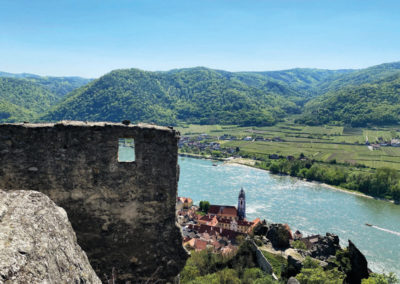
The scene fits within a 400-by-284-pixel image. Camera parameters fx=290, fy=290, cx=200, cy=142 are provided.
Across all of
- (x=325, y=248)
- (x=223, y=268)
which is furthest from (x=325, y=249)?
(x=223, y=268)

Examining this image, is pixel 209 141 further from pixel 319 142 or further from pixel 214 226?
pixel 214 226

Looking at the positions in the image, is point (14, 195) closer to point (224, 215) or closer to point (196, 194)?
point (224, 215)

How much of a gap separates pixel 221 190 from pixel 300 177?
2486 centimetres

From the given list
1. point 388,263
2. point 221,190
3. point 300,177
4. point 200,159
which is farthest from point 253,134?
point 388,263

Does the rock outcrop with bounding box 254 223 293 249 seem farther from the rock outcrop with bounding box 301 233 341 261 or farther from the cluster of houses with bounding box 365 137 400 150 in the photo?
the cluster of houses with bounding box 365 137 400 150

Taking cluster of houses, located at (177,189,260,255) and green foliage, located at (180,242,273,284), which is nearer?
green foliage, located at (180,242,273,284)

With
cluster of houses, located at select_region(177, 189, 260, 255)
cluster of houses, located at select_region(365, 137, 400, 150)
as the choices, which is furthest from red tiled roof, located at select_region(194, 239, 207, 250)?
cluster of houses, located at select_region(365, 137, 400, 150)

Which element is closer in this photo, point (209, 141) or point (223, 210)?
point (223, 210)

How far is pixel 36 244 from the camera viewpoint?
113 inches

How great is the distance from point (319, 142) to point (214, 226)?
86869 millimetres

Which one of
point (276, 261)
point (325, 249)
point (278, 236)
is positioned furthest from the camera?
point (278, 236)

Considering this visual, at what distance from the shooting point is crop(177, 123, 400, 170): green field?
3506 inches

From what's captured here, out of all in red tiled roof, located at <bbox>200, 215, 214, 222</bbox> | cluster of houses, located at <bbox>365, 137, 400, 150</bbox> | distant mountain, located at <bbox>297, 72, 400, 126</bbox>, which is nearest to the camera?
red tiled roof, located at <bbox>200, 215, 214, 222</bbox>

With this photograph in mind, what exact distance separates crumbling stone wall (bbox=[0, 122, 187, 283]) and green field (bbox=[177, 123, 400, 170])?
87.7 metres
